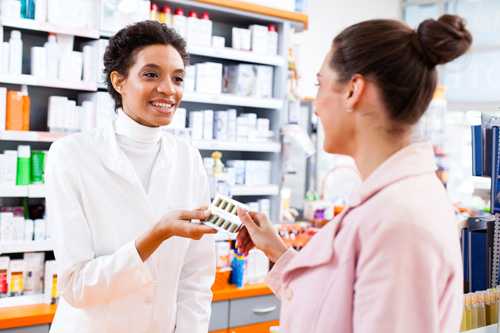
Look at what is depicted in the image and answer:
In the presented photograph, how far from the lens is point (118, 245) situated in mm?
1783

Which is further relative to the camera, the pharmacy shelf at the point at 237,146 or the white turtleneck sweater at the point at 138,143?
the pharmacy shelf at the point at 237,146

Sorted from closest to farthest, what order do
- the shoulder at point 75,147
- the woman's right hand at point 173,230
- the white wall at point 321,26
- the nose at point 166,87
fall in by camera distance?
the woman's right hand at point 173,230
the shoulder at point 75,147
the nose at point 166,87
the white wall at point 321,26

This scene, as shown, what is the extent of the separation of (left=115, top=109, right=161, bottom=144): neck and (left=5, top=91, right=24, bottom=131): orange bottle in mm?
1480

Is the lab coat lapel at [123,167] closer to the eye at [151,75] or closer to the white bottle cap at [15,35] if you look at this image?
the eye at [151,75]

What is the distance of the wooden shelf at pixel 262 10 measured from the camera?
12.5 feet

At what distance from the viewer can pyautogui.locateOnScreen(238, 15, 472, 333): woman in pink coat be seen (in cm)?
96

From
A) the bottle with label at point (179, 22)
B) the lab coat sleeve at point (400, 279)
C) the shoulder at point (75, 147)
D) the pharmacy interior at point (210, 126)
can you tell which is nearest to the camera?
the lab coat sleeve at point (400, 279)

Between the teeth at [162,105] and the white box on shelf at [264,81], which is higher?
the white box on shelf at [264,81]

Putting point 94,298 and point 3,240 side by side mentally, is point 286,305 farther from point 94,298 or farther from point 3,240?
point 3,240

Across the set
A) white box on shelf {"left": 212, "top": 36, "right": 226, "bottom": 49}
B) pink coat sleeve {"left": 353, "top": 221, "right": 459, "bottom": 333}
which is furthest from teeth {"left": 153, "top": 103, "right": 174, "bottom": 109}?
white box on shelf {"left": 212, "top": 36, "right": 226, "bottom": 49}

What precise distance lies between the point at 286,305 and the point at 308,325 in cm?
10

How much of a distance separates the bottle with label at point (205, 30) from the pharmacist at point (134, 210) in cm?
188

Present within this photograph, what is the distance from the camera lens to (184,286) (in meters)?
1.98

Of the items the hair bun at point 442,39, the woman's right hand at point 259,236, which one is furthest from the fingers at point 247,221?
the hair bun at point 442,39
